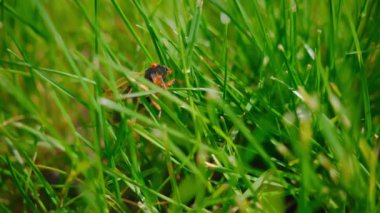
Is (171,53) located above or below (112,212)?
above

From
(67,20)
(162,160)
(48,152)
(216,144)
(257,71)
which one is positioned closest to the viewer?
(216,144)

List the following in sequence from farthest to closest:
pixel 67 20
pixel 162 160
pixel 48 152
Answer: pixel 67 20 → pixel 48 152 → pixel 162 160

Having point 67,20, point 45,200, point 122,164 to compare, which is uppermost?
point 67,20

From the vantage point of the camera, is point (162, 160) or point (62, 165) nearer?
point (162, 160)

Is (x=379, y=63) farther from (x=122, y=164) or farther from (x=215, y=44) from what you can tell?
(x=122, y=164)

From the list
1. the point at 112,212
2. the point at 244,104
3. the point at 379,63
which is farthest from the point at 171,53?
the point at 379,63

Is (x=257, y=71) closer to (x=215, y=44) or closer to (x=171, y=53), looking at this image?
(x=215, y=44)

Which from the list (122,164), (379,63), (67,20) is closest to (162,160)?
(122,164)
